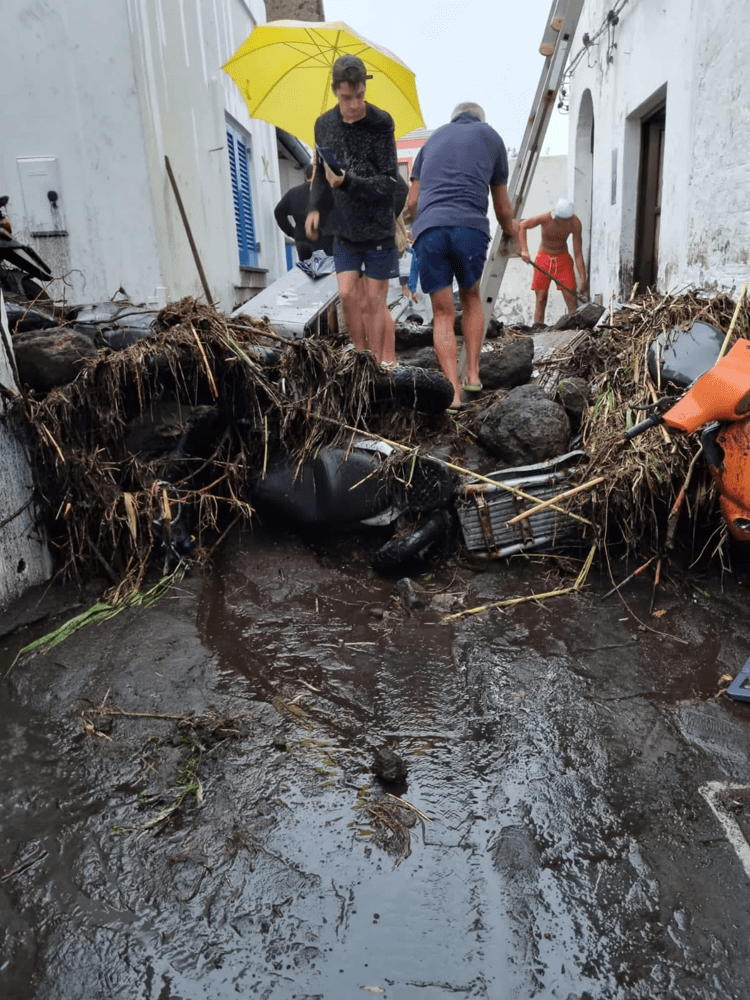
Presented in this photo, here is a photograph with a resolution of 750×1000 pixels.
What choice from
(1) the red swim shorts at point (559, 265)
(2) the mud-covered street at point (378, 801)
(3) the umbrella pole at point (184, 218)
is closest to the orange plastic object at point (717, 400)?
(2) the mud-covered street at point (378, 801)

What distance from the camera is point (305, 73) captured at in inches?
232

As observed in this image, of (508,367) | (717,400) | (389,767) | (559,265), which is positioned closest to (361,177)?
(508,367)

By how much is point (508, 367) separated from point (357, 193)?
143 cm

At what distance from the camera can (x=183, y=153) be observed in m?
6.43

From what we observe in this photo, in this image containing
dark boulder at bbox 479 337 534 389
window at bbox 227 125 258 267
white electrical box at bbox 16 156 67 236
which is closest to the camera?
dark boulder at bbox 479 337 534 389

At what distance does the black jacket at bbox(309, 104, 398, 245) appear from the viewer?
4.00 m

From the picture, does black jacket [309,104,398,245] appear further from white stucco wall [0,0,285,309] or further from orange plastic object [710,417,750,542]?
orange plastic object [710,417,750,542]

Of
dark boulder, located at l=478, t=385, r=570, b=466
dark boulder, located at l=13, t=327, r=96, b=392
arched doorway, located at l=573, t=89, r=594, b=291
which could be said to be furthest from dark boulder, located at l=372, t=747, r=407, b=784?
arched doorway, located at l=573, t=89, r=594, b=291

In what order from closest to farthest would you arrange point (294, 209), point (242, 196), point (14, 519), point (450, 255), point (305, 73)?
point (14, 519)
point (450, 255)
point (305, 73)
point (294, 209)
point (242, 196)

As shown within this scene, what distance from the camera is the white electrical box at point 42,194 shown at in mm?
5340

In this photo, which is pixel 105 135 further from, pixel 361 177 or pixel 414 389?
pixel 414 389

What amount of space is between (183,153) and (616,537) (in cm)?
529

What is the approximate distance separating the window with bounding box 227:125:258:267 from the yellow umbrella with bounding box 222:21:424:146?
2642mm

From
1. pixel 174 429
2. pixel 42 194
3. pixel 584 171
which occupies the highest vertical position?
pixel 584 171
